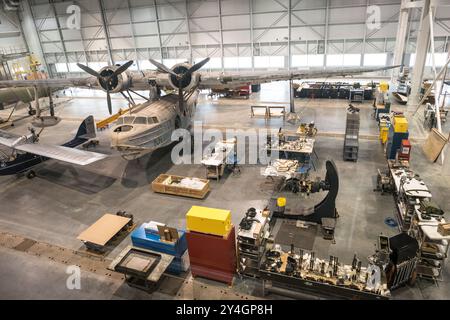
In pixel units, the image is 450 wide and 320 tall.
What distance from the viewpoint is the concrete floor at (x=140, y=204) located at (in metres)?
9.61

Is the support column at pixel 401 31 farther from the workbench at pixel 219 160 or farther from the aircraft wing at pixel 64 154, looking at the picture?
the aircraft wing at pixel 64 154

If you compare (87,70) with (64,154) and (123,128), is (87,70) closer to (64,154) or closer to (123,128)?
(123,128)

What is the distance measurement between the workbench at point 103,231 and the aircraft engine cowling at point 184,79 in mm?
8958

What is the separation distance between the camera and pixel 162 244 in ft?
32.3

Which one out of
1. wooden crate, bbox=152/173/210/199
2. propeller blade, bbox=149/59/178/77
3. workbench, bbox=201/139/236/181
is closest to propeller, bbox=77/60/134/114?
propeller blade, bbox=149/59/178/77

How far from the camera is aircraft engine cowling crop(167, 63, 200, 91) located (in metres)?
17.9

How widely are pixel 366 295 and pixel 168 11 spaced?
4039 centimetres

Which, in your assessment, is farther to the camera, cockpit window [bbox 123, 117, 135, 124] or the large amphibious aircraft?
cockpit window [bbox 123, 117, 135, 124]

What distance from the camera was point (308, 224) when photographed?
12227 mm

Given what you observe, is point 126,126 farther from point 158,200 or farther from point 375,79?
point 375,79

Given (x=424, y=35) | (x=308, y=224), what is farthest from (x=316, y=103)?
(x=308, y=224)

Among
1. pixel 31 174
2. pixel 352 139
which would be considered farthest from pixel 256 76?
pixel 31 174

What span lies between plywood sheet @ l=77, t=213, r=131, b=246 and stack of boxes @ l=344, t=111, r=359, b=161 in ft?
40.4

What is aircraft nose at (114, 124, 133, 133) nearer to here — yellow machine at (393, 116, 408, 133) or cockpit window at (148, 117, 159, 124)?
cockpit window at (148, 117, 159, 124)
